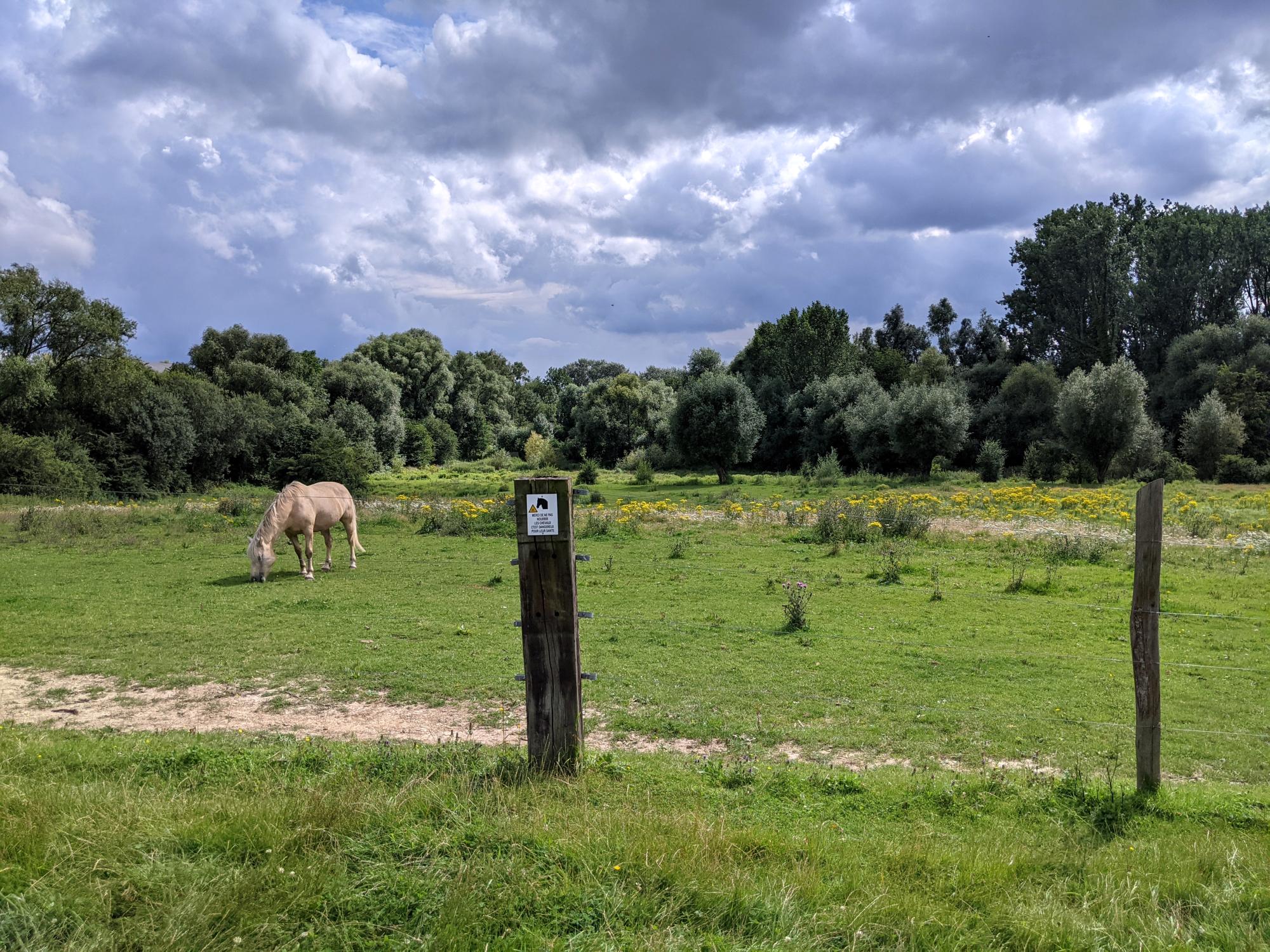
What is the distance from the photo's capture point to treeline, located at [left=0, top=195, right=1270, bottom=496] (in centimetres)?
3694


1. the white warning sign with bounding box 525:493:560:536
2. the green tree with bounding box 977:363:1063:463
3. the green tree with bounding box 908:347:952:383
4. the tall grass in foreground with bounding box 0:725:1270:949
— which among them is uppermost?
the green tree with bounding box 908:347:952:383

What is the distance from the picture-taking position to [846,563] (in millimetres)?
17031

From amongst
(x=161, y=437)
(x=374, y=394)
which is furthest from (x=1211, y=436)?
(x=161, y=437)

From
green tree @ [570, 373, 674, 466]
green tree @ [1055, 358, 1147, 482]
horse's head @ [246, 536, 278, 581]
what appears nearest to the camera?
horse's head @ [246, 536, 278, 581]

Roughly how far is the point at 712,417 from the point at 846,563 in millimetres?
26876

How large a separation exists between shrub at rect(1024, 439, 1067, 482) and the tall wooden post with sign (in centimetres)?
4433


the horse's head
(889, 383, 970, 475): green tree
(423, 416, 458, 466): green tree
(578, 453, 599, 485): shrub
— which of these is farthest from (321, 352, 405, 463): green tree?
the horse's head

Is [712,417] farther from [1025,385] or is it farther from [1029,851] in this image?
[1029,851]

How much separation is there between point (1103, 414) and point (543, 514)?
4419cm

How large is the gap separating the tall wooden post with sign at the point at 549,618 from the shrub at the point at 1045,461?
44.3 metres

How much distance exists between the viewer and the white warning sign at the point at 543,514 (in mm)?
4676

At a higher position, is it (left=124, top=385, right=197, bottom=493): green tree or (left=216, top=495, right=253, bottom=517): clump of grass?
(left=124, top=385, right=197, bottom=493): green tree

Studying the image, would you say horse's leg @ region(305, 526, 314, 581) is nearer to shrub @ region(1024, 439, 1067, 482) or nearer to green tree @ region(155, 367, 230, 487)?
green tree @ region(155, 367, 230, 487)

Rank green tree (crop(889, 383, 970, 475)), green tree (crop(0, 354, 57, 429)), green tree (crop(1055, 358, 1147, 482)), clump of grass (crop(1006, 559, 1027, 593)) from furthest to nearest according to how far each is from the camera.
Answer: green tree (crop(889, 383, 970, 475)), green tree (crop(1055, 358, 1147, 482)), green tree (crop(0, 354, 57, 429)), clump of grass (crop(1006, 559, 1027, 593))
